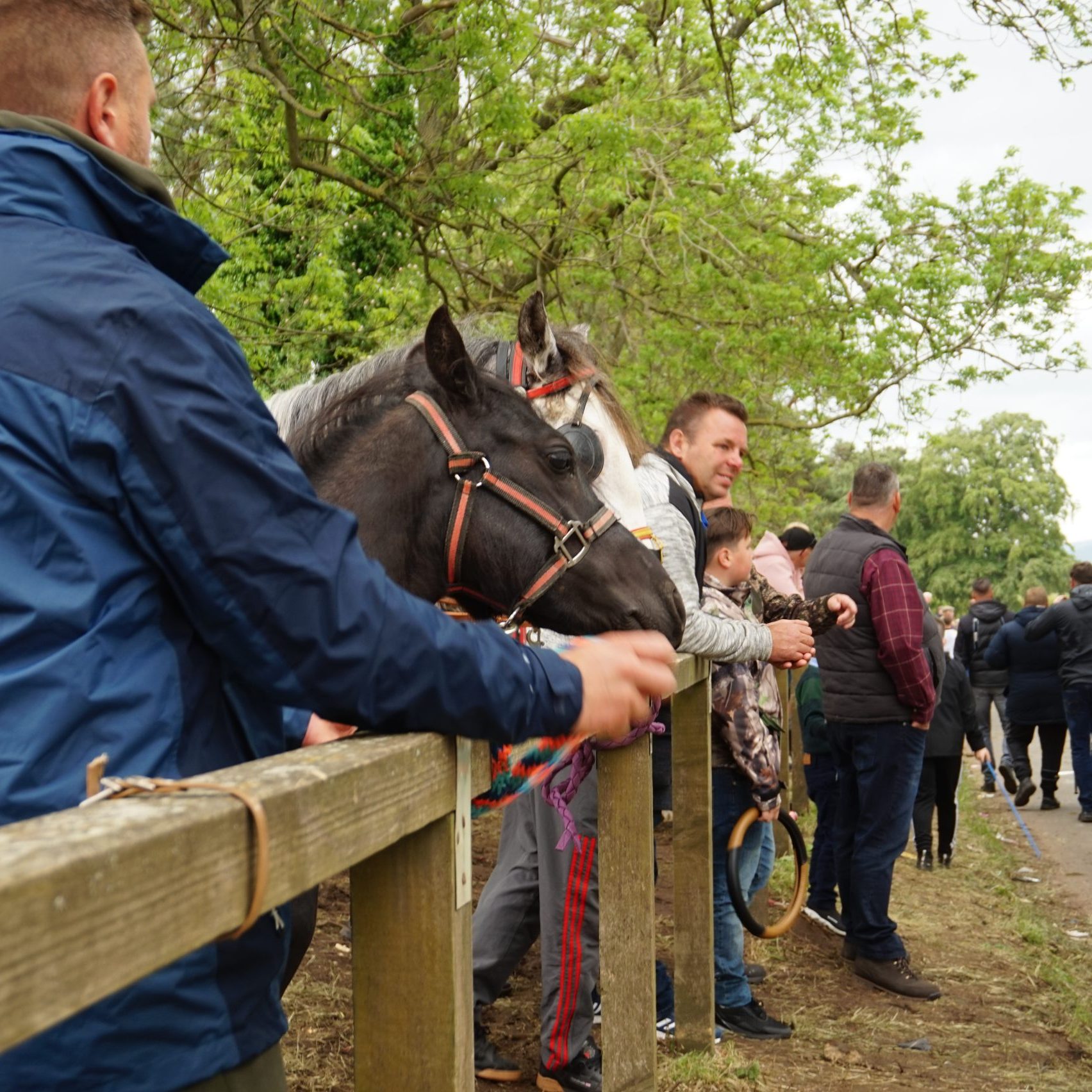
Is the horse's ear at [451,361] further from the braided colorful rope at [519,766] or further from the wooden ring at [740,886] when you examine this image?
the wooden ring at [740,886]

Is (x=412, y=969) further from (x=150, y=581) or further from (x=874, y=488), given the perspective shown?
(x=874, y=488)

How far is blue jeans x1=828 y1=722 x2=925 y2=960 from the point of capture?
6395 mm

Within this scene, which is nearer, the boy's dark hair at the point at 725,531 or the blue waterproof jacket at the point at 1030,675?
the boy's dark hair at the point at 725,531

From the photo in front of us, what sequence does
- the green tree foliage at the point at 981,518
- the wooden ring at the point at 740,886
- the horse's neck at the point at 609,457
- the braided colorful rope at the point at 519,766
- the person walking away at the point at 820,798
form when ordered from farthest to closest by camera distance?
the green tree foliage at the point at 981,518 < the person walking away at the point at 820,798 < the wooden ring at the point at 740,886 < the horse's neck at the point at 609,457 < the braided colorful rope at the point at 519,766

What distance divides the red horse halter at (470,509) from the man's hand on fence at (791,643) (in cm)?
199

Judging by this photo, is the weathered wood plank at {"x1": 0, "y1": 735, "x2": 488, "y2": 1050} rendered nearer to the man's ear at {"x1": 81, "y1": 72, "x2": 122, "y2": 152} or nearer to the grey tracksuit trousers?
the man's ear at {"x1": 81, "y1": 72, "x2": 122, "y2": 152}

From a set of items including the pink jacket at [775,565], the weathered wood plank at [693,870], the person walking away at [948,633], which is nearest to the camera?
the weathered wood plank at [693,870]

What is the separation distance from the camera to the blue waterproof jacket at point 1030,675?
1259 centimetres

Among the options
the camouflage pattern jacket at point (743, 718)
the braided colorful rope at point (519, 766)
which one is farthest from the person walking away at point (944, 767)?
the braided colorful rope at point (519, 766)

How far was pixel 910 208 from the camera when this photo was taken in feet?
46.8

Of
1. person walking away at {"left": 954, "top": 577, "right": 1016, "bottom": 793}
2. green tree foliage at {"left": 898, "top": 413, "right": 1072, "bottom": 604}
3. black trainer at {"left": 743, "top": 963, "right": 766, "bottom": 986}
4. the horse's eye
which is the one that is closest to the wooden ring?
the horse's eye

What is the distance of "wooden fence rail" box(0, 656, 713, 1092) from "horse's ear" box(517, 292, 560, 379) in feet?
6.61

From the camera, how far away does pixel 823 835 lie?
7805 millimetres

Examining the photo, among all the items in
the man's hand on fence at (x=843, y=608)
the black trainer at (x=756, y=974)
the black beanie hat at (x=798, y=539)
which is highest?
the black beanie hat at (x=798, y=539)
